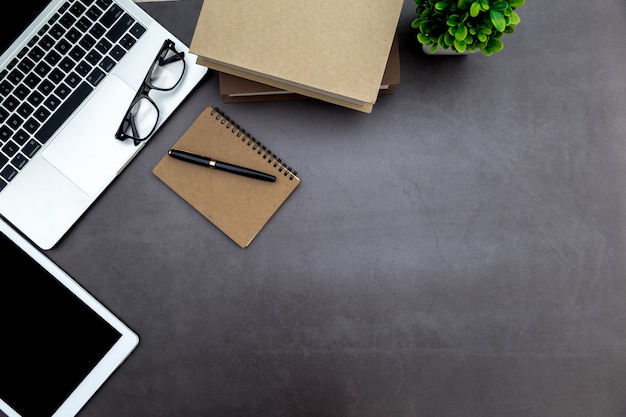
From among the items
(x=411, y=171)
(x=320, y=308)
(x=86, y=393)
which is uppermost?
(x=411, y=171)

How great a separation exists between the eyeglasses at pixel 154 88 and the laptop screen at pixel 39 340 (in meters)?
0.27

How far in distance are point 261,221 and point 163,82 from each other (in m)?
0.29

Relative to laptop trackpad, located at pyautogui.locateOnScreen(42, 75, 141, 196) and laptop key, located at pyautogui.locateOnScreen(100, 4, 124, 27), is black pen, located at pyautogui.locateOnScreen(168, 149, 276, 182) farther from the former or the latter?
laptop key, located at pyautogui.locateOnScreen(100, 4, 124, 27)

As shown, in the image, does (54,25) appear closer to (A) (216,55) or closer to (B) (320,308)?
(A) (216,55)

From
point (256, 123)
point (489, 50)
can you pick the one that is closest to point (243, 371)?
point (256, 123)

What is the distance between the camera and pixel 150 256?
847mm

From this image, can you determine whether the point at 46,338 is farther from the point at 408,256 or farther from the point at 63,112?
the point at 408,256

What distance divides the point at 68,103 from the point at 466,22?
64 cm

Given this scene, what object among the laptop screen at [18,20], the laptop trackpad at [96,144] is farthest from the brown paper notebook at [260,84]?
the laptop screen at [18,20]

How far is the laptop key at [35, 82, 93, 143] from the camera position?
0.81m

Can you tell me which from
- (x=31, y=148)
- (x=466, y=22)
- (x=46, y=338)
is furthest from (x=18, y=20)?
(x=466, y=22)

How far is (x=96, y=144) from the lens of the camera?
83 centimetres

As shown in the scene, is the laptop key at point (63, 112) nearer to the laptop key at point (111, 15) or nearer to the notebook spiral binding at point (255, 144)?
the laptop key at point (111, 15)

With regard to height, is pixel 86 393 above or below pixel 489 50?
below
